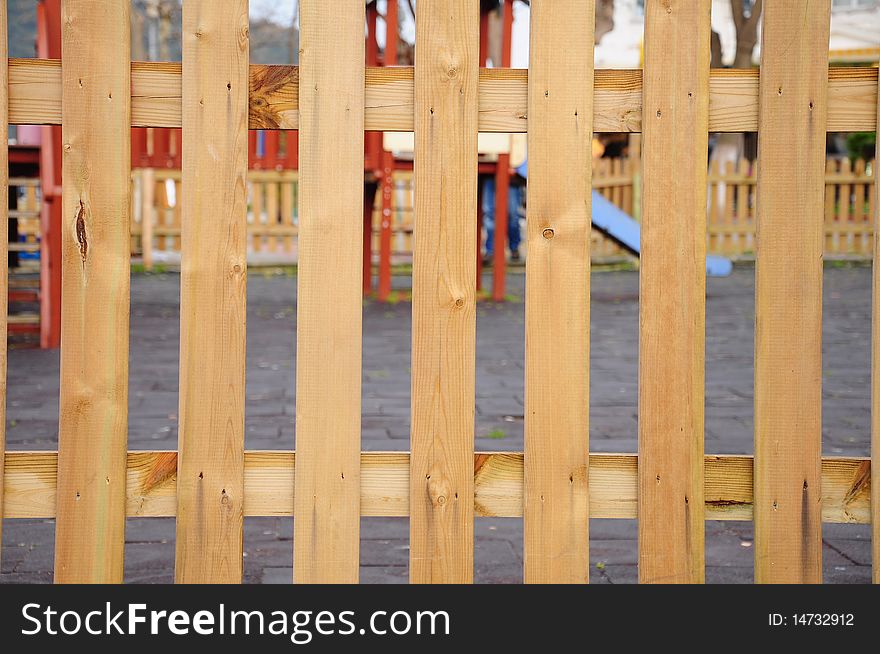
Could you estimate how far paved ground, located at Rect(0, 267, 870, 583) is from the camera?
330 cm

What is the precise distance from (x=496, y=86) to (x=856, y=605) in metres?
1.24

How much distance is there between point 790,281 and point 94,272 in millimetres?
1342

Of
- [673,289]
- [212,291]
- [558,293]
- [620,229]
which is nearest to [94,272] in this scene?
[212,291]

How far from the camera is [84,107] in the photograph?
2.24 m

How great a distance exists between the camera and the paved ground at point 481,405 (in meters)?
3.30

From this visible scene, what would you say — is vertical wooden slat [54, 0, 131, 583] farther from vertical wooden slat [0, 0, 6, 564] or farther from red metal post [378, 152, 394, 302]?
red metal post [378, 152, 394, 302]

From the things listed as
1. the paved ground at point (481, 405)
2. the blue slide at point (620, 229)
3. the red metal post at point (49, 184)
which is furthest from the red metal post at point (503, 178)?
the red metal post at point (49, 184)

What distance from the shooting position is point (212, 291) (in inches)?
88.7

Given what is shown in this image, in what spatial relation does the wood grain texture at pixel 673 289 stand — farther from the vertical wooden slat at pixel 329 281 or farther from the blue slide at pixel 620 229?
the blue slide at pixel 620 229

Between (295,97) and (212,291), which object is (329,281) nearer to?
(212,291)

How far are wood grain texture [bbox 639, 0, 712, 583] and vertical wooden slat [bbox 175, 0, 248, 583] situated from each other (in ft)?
2.55

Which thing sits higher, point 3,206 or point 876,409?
point 3,206

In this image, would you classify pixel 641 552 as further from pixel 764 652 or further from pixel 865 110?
pixel 865 110

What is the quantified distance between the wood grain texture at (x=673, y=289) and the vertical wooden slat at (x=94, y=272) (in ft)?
3.29
